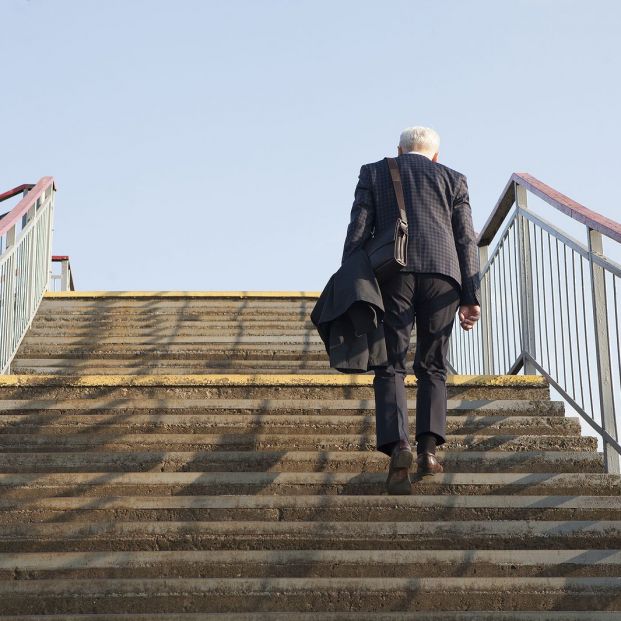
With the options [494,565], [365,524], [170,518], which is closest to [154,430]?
[170,518]

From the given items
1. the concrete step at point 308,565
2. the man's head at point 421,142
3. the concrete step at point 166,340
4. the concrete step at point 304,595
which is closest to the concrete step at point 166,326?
the concrete step at point 166,340

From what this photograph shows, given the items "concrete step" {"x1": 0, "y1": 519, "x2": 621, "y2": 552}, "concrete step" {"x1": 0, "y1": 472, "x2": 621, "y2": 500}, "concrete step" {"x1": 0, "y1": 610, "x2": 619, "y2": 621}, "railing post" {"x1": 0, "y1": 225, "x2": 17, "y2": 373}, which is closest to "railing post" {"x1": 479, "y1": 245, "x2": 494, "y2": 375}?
"concrete step" {"x1": 0, "y1": 472, "x2": 621, "y2": 500}

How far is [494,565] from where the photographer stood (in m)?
4.10

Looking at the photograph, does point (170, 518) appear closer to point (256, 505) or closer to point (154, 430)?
point (256, 505)

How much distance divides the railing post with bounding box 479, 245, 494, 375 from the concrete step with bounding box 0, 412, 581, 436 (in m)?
2.12

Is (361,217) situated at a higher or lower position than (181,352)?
higher

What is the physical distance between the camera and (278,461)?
485cm

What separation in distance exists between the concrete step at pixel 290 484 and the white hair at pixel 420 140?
1.40 meters

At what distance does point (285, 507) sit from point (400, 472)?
0.45 m

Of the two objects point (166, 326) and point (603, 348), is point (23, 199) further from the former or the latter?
point (603, 348)

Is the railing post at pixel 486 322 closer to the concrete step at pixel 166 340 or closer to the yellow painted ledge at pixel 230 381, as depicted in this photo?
the concrete step at pixel 166 340

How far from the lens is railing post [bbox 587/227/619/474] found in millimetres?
4867

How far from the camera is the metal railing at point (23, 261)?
21.8 ft

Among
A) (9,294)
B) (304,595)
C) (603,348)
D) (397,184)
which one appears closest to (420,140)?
(397,184)
